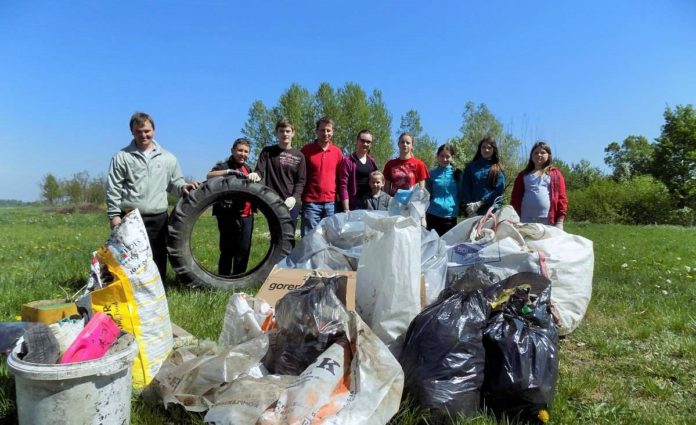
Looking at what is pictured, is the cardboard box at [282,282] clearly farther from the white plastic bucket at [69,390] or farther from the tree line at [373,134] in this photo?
the tree line at [373,134]

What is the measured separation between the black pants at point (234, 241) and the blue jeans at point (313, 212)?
559mm

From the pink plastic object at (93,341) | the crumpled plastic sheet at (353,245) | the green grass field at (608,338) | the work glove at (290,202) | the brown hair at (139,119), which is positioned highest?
the brown hair at (139,119)

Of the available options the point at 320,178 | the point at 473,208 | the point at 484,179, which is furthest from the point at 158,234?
the point at 484,179

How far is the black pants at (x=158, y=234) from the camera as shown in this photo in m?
4.02

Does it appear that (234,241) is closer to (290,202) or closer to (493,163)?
(290,202)

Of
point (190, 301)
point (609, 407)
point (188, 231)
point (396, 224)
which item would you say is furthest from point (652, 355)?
point (188, 231)

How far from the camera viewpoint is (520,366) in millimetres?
2205

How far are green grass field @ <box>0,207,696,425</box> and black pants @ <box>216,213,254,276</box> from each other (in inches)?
22.3

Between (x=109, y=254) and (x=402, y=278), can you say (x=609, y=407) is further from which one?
(x=109, y=254)

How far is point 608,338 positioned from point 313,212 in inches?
115

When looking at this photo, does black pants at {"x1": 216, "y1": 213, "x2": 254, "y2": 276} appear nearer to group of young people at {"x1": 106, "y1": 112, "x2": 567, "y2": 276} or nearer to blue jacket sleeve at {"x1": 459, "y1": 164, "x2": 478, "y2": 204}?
group of young people at {"x1": 106, "y1": 112, "x2": 567, "y2": 276}

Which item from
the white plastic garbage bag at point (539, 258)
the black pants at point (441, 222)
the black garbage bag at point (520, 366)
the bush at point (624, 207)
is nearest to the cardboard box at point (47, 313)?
the black garbage bag at point (520, 366)

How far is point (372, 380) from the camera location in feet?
6.63

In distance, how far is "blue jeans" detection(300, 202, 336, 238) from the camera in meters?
5.02
